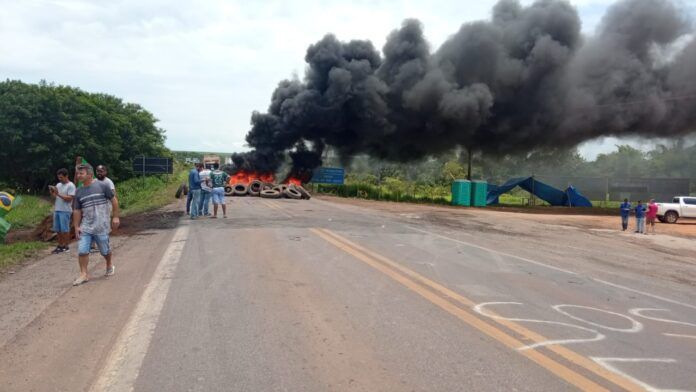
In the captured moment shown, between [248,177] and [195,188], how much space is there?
61.8 ft

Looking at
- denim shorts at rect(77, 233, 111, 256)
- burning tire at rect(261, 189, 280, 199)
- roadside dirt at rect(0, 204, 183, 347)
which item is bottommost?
roadside dirt at rect(0, 204, 183, 347)

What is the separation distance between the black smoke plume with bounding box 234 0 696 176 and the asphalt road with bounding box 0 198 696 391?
25.4 meters

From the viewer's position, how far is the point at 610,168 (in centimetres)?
7656

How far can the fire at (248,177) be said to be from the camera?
3403 cm

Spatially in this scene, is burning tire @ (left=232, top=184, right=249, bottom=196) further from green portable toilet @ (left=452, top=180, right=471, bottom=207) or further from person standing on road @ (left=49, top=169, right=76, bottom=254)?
person standing on road @ (left=49, top=169, right=76, bottom=254)

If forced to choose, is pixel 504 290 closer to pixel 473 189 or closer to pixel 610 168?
pixel 473 189

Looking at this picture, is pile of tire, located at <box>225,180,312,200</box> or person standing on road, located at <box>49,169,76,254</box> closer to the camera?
person standing on road, located at <box>49,169,76,254</box>

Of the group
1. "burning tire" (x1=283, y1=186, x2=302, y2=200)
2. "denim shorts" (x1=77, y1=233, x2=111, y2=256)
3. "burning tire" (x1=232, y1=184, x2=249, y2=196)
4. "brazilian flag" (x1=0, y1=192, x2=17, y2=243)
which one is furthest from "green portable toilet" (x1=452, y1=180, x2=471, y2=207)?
"denim shorts" (x1=77, y1=233, x2=111, y2=256)

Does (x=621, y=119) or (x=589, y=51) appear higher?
(x=589, y=51)

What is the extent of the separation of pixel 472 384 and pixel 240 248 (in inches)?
275

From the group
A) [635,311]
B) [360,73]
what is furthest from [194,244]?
[360,73]

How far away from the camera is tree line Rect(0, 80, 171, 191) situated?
40875 mm

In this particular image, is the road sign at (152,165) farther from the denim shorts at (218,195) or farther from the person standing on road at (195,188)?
the person standing on road at (195,188)

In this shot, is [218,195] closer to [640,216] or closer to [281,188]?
[640,216]
